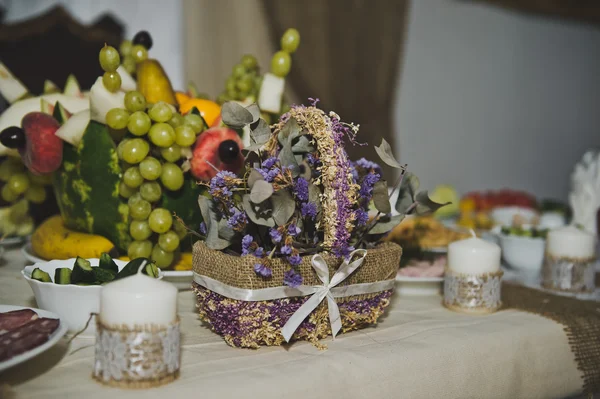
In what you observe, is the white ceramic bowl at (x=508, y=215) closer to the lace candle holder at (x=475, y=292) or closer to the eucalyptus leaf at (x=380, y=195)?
the lace candle holder at (x=475, y=292)

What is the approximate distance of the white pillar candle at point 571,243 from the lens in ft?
3.65

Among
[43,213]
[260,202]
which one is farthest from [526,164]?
[260,202]

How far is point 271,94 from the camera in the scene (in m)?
1.09

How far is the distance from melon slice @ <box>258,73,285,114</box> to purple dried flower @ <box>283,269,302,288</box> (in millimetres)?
481

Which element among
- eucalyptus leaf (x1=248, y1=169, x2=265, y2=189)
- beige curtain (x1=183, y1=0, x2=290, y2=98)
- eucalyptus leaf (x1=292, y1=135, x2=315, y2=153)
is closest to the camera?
eucalyptus leaf (x1=248, y1=169, x2=265, y2=189)

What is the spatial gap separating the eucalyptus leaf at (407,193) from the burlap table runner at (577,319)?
0.93ft

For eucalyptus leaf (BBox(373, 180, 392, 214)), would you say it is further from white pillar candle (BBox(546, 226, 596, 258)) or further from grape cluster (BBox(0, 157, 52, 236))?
grape cluster (BBox(0, 157, 52, 236))

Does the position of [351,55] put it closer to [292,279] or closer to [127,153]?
[127,153]

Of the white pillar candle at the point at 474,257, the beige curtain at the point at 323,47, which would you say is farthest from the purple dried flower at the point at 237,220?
the beige curtain at the point at 323,47

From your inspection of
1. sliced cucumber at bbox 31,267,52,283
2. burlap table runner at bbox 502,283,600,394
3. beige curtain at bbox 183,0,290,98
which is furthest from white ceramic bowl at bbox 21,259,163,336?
beige curtain at bbox 183,0,290,98

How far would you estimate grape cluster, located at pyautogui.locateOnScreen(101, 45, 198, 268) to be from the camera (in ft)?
2.88

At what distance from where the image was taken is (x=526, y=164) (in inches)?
188

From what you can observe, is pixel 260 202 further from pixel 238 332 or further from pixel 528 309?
pixel 528 309

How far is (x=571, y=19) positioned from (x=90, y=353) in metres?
5.28
